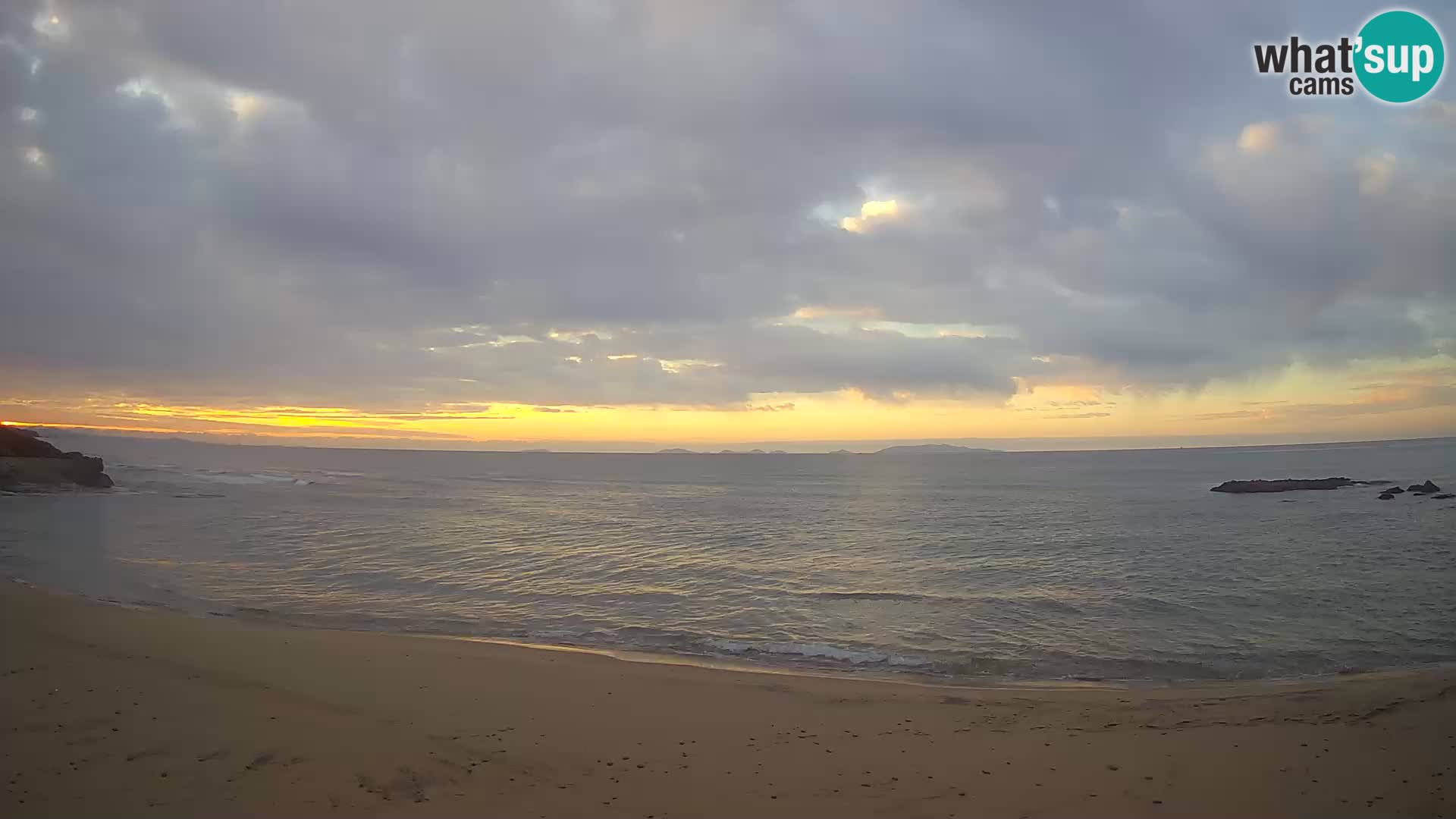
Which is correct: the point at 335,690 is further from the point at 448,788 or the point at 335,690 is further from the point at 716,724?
the point at 716,724

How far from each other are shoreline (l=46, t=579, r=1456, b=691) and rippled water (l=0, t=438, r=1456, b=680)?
28 cm

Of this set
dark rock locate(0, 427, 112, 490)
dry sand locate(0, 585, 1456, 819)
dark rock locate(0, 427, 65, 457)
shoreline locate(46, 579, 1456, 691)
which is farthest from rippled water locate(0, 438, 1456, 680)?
dark rock locate(0, 427, 65, 457)

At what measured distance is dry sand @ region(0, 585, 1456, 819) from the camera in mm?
7258

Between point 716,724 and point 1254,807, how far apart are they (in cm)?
631

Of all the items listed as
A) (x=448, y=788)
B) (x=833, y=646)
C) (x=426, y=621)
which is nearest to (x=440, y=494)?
(x=426, y=621)

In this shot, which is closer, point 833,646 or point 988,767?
point 988,767

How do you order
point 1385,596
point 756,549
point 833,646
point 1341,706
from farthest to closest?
point 756,549, point 1385,596, point 833,646, point 1341,706

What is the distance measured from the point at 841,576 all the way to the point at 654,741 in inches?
646

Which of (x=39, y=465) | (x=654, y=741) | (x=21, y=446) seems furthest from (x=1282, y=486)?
(x=21, y=446)

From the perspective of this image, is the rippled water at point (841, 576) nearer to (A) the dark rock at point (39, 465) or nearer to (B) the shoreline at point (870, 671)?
(B) the shoreline at point (870, 671)

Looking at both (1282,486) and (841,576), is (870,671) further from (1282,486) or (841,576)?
(1282,486)

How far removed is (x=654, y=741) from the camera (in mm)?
9266

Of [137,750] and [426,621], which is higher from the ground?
[137,750]

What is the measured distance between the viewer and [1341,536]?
108 feet
